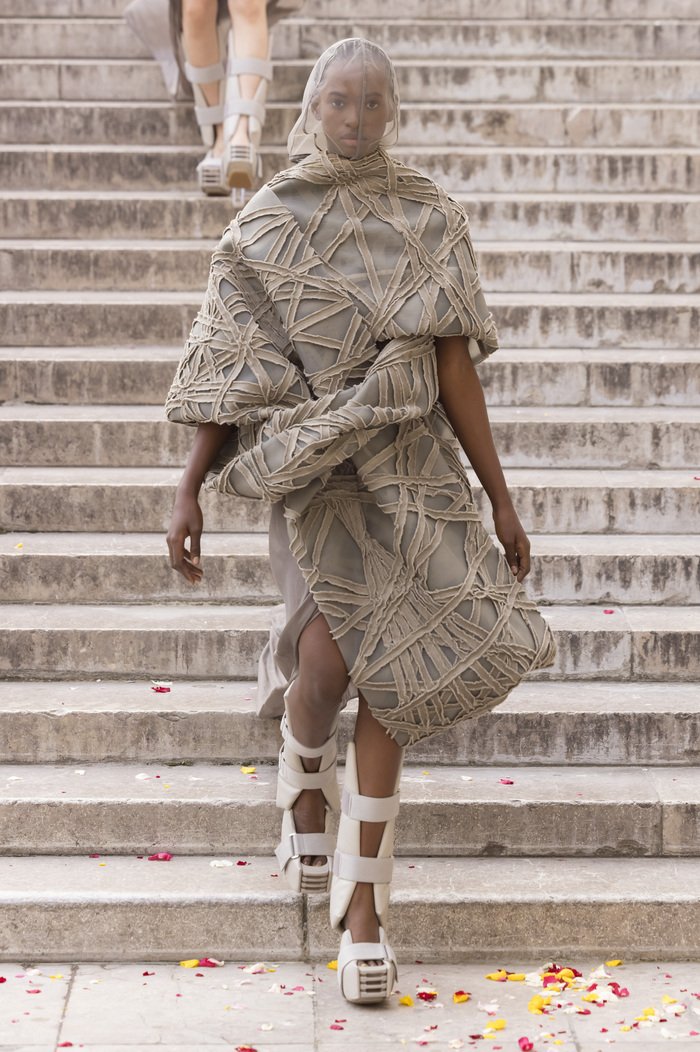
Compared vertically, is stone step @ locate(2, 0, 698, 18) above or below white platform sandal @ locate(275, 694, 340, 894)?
above

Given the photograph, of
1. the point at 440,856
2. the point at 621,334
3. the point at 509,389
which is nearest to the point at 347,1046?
the point at 440,856

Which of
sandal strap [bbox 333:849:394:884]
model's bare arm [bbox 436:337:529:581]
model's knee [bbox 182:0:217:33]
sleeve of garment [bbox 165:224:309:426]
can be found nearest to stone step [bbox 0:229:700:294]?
model's knee [bbox 182:0:217:33]

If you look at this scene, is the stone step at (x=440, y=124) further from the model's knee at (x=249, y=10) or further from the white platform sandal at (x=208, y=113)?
the model's knee at (x=249, y=10)

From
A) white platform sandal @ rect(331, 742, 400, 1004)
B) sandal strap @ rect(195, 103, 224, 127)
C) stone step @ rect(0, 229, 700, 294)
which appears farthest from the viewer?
sandal strap @ rect(195, 103, 224, 127)

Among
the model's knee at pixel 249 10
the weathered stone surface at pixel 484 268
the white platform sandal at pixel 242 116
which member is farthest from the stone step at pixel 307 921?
the model's knee at pixel 249 10

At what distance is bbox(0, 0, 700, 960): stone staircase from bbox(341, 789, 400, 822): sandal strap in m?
0.36

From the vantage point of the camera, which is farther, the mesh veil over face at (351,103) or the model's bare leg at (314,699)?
the model's bare leg at (314,699)

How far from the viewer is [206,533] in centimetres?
504

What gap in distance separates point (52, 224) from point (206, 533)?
6.46 ft

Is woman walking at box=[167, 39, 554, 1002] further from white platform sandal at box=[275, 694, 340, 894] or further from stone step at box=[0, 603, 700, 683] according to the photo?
stone step at box=[0, 603, 700, 683]

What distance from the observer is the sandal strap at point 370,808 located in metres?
3.33

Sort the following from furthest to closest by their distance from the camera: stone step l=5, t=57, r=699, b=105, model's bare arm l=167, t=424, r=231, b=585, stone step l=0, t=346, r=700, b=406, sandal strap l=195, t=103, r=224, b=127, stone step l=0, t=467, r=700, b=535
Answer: stone step l=5, t=57, r=699, b=105 < sandal strap l=195, t=103, r=224, b=127 < stone step l=0, t=346, r=700, b=406 < stone step l=0, t=467, r=700, b=535 < model's bare arm l=167, t=424, r=231, b=585

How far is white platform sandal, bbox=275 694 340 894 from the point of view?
360cm

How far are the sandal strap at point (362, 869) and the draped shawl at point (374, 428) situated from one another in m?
0.29
